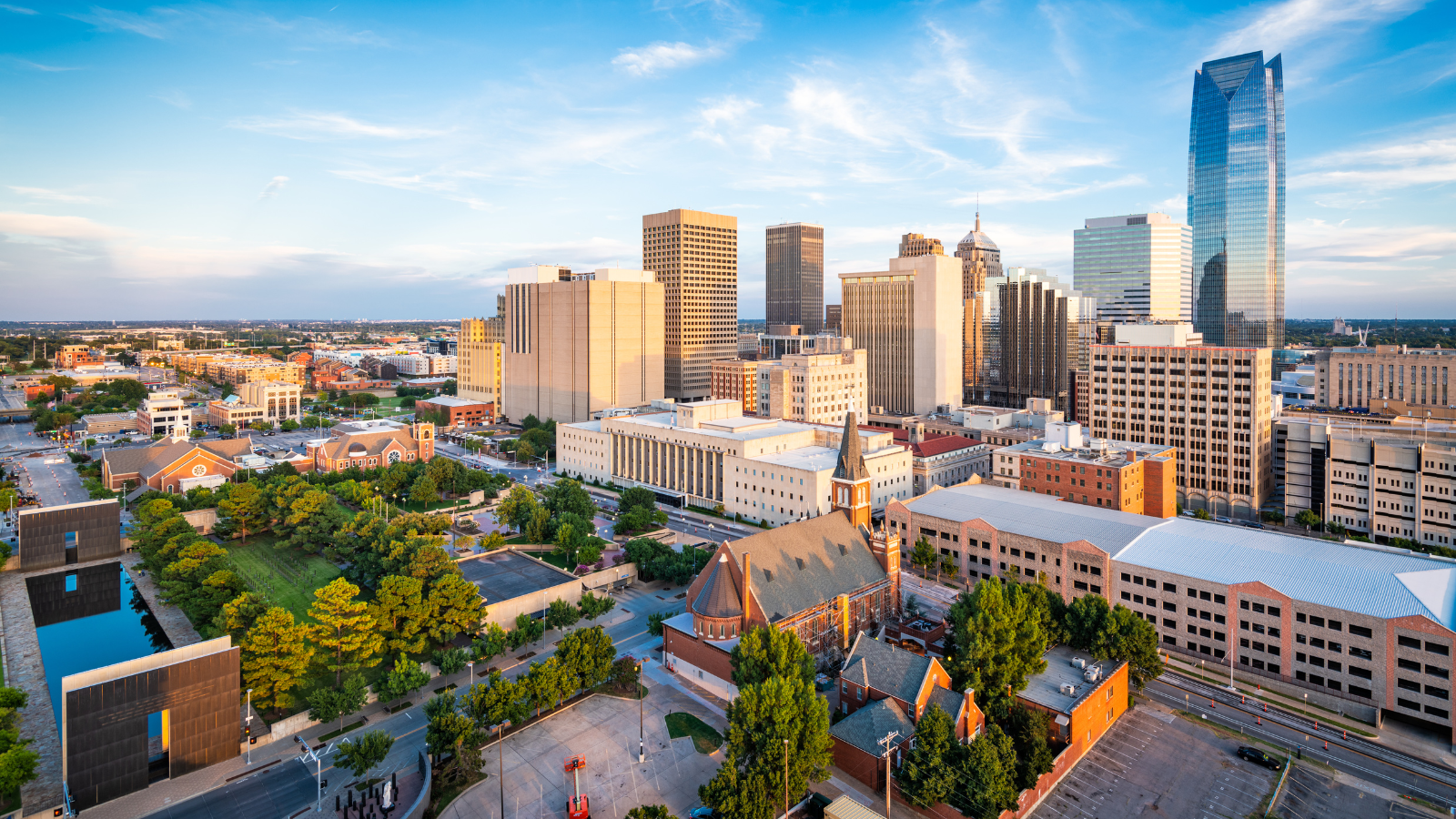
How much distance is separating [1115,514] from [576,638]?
62.3 m

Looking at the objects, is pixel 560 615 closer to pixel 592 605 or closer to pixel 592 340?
pixel 592 605

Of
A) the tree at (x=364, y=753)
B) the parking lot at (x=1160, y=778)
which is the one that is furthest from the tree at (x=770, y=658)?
the tree at (x=364, y=753)

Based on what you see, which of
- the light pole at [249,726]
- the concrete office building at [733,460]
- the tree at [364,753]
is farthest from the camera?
the concrete office building at [733,460]

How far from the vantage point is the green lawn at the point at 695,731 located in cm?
5415

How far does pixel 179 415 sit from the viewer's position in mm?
183625

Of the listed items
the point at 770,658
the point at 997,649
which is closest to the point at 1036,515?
the point at 997,649

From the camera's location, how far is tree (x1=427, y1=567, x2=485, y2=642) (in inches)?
2635

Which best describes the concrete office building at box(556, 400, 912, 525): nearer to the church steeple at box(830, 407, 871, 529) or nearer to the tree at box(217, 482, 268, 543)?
the church steeple at box(830, 407, 871, 529)

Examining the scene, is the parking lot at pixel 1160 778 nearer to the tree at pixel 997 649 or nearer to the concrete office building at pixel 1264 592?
the tree at pixel 997 649

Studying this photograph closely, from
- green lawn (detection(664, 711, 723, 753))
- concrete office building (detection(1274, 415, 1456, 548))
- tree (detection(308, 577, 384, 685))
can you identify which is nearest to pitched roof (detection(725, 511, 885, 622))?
green lawn (detection(664, 711, 723, 753))

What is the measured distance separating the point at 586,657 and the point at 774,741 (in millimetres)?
19435

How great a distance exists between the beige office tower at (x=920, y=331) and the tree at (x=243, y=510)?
14429 cm

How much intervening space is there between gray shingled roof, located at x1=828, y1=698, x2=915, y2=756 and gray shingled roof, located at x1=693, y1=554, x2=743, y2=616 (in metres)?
13.1

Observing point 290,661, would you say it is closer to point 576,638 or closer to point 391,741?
point 391,741
